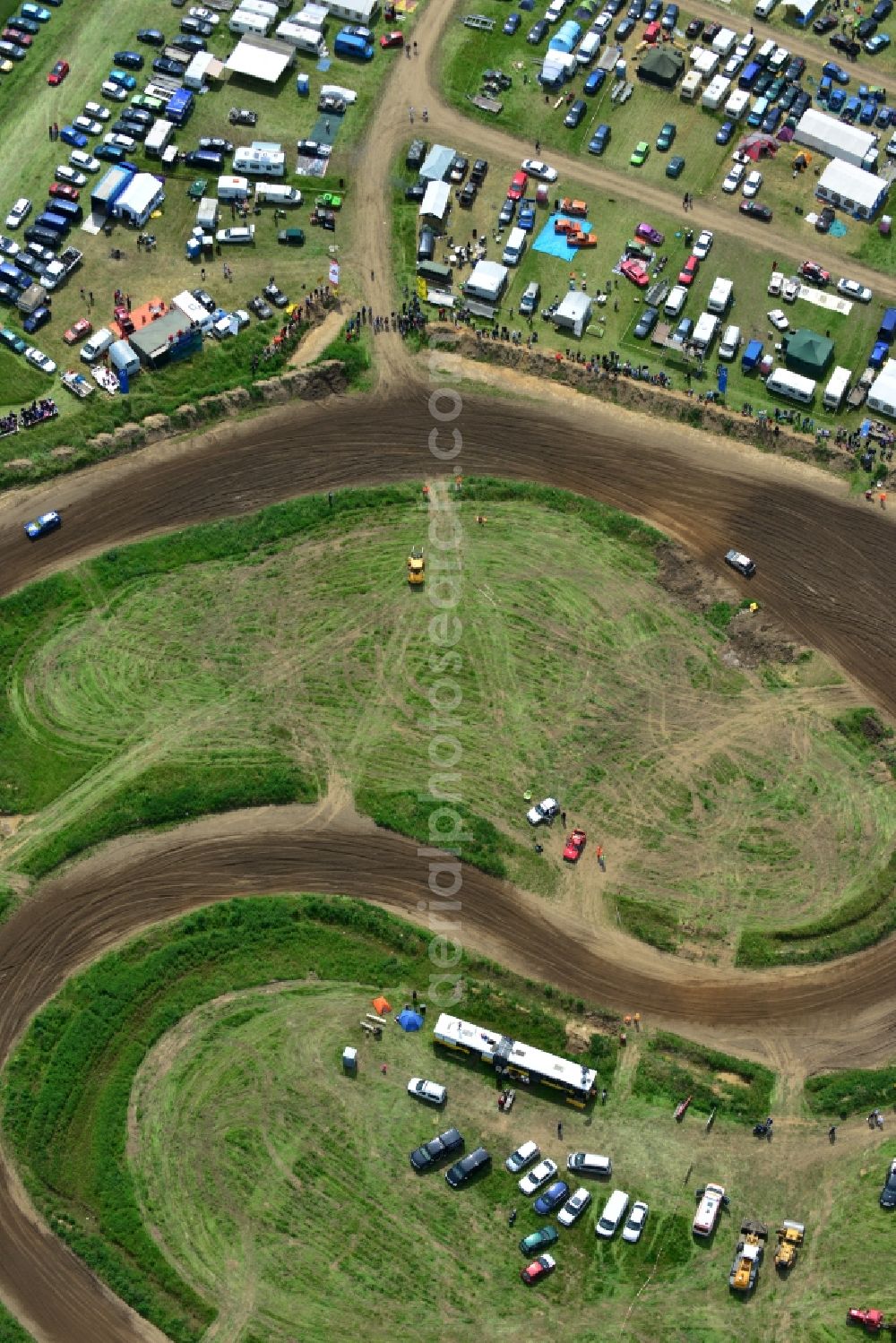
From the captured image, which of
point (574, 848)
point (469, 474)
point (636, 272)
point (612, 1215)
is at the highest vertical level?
point (636, 272)

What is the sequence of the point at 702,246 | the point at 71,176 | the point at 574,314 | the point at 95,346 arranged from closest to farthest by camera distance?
the point at 95,346 < the point at 574,314 < the point at 702,246 < the point at 71,176

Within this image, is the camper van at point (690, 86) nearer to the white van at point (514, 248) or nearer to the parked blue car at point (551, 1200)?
the white van at point (514, 248)

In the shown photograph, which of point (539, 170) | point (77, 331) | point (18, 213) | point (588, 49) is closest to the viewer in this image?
point (77, 331)

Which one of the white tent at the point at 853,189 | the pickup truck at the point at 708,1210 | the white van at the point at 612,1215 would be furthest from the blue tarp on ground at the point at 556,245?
the white van at the point at 612,1215

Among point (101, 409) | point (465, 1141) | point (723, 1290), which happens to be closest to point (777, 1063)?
point (723, 1290)

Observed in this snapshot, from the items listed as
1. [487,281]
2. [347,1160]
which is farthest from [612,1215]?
[487,281]

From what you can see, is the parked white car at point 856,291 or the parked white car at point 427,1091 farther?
the parked white car at point 856,291

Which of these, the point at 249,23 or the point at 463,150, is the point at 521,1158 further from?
the point at 249,23

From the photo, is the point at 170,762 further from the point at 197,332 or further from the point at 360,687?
the point at 197,332
